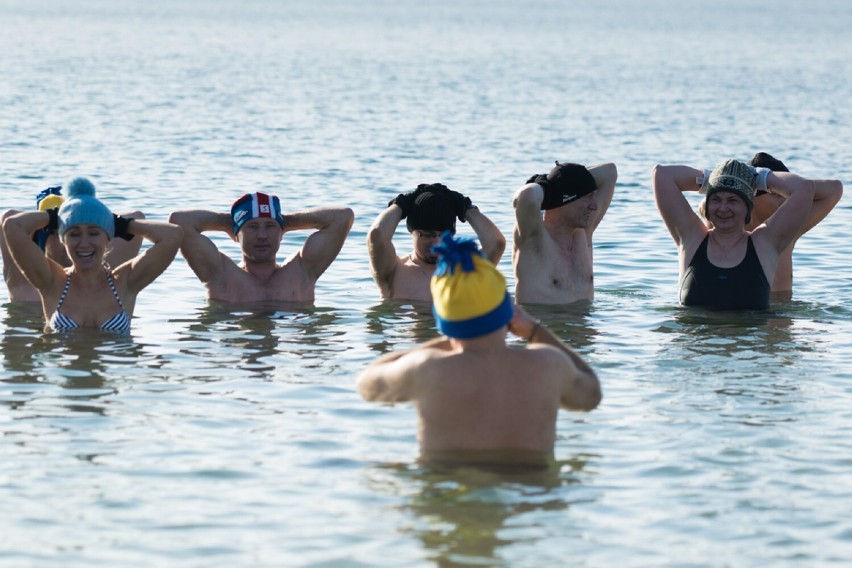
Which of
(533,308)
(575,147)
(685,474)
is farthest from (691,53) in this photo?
(685,474)

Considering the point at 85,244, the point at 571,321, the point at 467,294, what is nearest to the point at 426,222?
the point at 571,321

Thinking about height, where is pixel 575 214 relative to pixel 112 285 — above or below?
above

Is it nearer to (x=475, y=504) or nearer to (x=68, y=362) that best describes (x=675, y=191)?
(x=68, y=362)

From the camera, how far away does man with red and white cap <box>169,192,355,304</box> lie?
1155 centimetres

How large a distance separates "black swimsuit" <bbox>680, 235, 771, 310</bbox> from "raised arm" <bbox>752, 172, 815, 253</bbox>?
18 cm

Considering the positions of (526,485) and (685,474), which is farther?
(685,474)

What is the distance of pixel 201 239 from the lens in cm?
1168

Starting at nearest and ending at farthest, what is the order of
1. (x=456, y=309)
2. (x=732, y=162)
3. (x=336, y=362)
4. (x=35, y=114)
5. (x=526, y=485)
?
1. (x=456, y=309)
2. (x=526, y=485)
3. (x=336, y=362)
4. (x=732, y=162)
5. (x=35, y=114)

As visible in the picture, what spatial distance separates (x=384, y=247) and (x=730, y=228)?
279cm

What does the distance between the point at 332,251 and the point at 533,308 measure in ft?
5.74

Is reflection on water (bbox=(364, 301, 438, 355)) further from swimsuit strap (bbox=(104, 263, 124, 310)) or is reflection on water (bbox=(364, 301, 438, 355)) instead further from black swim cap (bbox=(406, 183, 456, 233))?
swimsuit strap (bbox=(104, 263, 124, 310))

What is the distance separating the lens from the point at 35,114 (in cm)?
3167

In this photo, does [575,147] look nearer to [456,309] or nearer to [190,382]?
[190,382]

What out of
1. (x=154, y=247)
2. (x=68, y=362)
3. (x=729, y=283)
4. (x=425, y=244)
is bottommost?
(x=68, y=362)
